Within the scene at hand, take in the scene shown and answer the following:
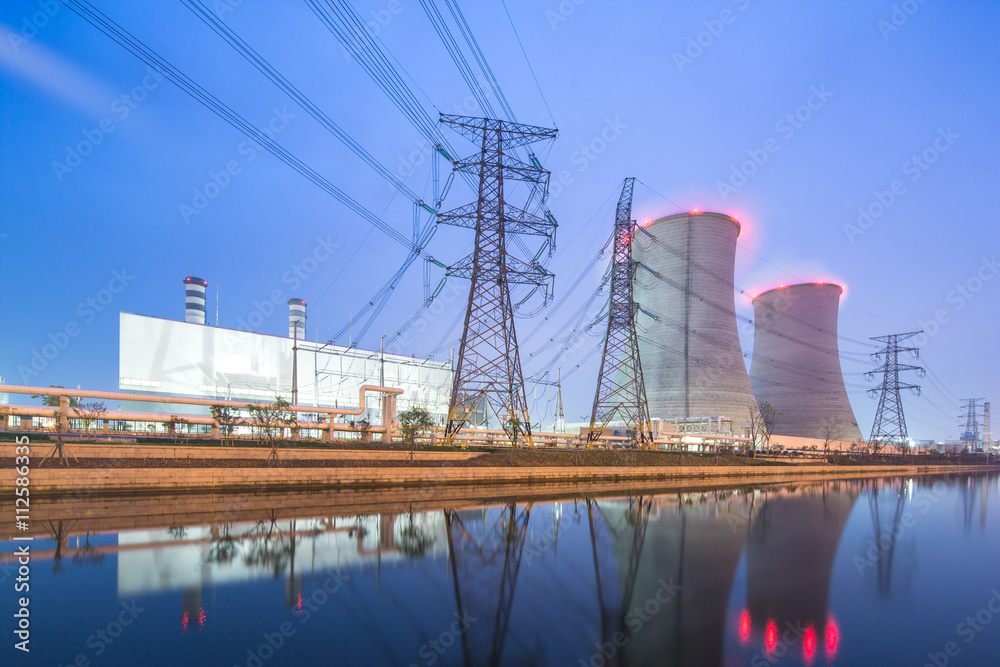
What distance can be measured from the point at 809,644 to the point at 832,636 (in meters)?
0.43

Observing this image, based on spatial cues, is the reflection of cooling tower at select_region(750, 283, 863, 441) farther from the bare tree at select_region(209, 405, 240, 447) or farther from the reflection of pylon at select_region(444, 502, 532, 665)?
the bare tree at select_region(209, 405, 240, 447)

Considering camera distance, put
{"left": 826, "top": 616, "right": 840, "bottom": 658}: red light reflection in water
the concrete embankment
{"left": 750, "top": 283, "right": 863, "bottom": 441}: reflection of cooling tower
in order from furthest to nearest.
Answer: {"left": 750, "top": 283, "right": 863, "bottom": 441}: reflection of cooling tower < the concrete embankment < {"left": 826, "top": 616, "right": 840, "bottom": 658}: red light reflection in water

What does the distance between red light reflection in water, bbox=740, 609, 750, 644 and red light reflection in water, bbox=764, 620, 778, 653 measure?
0.49 ft

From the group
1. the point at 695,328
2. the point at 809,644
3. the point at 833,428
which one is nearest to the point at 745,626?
the point at 809,644

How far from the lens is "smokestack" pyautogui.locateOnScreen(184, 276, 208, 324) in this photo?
189 feet

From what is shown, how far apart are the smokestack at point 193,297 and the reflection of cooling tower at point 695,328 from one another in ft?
158

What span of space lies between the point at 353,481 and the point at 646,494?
8517 mm

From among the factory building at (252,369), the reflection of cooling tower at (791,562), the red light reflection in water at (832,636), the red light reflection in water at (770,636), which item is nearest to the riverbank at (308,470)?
the reflection of cooling tower at (791,562)

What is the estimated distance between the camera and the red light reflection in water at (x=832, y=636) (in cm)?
442

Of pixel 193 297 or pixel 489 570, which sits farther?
pixel 193 297

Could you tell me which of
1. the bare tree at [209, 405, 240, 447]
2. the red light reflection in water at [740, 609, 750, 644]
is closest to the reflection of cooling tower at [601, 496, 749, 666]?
the red light reflection in water at [740, 609, 750, 644]

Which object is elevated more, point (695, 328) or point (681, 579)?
point (695, 328)

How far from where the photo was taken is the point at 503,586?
5.95 m

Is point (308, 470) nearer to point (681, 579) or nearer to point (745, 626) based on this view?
point (681, 579)
